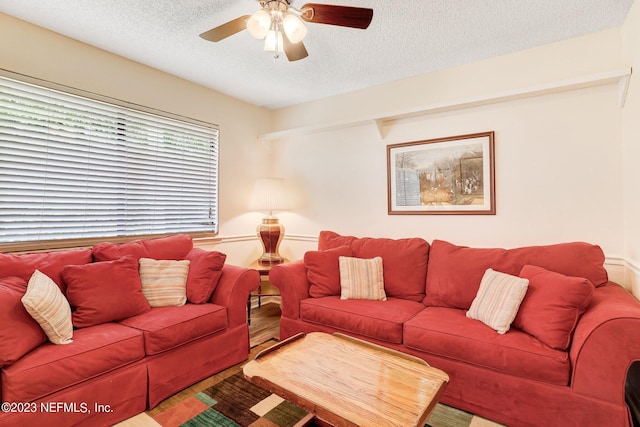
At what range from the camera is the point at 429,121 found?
304 cm

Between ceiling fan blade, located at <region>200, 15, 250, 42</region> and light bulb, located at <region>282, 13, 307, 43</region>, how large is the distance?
0.70 ft

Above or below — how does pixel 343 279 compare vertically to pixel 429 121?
below

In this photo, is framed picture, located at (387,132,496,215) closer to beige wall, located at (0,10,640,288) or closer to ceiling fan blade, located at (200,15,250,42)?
beige wall, located at (0,10,640,288)

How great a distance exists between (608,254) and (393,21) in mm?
2265

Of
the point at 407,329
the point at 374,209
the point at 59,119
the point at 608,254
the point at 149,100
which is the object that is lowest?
the point at 407,329

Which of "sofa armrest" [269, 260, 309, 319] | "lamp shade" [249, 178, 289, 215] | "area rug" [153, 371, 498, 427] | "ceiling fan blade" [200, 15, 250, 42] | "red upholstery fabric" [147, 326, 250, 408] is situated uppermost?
"ceiling fan blade" [200, 15, 250, 42]

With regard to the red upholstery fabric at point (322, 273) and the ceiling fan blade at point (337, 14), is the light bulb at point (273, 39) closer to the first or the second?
the ceiling fan blade at point (337, 14)

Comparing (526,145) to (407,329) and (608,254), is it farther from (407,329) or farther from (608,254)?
(407,329)

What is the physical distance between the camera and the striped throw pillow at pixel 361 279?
8.57 feet

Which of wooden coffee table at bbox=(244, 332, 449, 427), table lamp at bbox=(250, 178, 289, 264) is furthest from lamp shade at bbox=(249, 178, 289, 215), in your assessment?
wooden coffee table at bbox=(244, 332, 449, 427)

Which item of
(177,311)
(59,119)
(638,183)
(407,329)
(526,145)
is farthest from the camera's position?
(526,145)

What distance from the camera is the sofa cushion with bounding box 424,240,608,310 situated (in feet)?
6.87

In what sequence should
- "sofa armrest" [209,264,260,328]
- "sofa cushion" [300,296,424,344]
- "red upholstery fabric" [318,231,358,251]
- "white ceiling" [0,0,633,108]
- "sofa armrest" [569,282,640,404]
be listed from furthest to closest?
1. "red upholstery fabric" [318,231,358,251]
2. "sofa armrest" [209,264,260,328]
3. "sofa cushion" [300,296,424,344]
4. "white ceiling" [0,0,633,108]
5. "sofa armrest" [569,282,640,404]

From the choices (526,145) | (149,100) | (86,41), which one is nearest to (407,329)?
(526,145)
